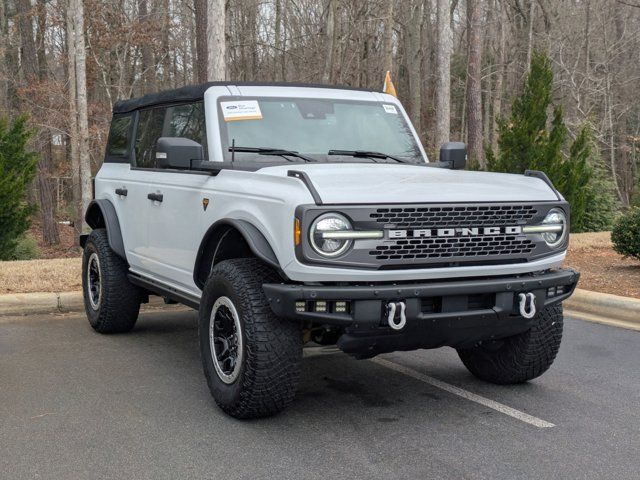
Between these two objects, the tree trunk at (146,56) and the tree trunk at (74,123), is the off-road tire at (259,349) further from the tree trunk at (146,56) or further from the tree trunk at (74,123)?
the tree trunk at (146,56)

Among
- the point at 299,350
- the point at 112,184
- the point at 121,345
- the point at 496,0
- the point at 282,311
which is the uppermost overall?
the point at 496,0

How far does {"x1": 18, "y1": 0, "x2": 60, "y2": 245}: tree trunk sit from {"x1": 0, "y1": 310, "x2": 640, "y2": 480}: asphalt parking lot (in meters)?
19.7

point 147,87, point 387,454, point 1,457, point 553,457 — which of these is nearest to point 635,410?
point 553,457

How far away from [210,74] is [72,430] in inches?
397

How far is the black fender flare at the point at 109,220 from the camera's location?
6.90 meters

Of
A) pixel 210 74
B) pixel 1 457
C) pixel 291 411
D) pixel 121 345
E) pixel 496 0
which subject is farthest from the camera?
pixel 496 0

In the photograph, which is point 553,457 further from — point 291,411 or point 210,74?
point 210,74

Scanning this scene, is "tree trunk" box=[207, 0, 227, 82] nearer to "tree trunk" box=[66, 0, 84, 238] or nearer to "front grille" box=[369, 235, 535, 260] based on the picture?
"front grille" box=[369, 235, 535, 260]

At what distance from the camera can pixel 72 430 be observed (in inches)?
180

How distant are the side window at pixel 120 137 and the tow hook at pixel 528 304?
4034 millimetres

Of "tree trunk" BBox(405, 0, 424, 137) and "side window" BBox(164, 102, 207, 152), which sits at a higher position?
"tree trunk" BBox(405, 0, 424, 137)

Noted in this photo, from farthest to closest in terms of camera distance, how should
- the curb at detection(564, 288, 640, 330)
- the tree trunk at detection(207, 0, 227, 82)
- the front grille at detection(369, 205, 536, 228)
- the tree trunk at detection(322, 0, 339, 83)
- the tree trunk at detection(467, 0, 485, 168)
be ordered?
the tree trunk at detection(322, 0, 339, 83) < the tree trunk at detection(467, 0, 485, 168) < the tree trunk at detection(207, 0, 227, 82) < the curb at detection(564, 288, 640, 330) < the front grille at detection(369, 205, 536, 228)

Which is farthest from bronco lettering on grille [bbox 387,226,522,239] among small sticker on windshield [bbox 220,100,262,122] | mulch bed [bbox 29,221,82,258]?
→ mulch bed [bbox 29,221,82,258]

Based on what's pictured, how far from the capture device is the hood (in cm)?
430
